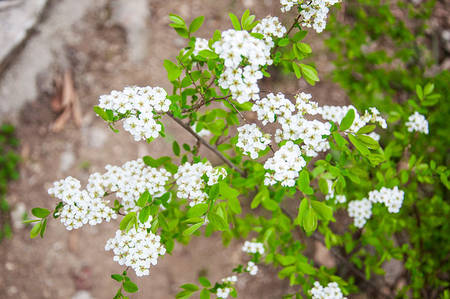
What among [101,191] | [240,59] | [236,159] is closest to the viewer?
[240,59]

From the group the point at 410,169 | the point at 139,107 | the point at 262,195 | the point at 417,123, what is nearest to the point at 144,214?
the point at 139,107

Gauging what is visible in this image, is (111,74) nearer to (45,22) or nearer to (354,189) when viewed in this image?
(45,22)

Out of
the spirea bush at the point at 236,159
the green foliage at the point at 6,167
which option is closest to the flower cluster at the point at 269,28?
the spirea bush at the point at 236,159

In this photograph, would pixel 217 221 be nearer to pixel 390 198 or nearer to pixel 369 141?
pixel 369 141

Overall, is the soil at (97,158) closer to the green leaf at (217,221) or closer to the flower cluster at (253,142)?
the flower cluster at (253,142)

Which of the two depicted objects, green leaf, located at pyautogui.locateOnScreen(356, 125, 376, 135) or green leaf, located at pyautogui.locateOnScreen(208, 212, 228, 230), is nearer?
green leaf, located at pyautogui.locateOnScreen(208, 212, 228, 230)

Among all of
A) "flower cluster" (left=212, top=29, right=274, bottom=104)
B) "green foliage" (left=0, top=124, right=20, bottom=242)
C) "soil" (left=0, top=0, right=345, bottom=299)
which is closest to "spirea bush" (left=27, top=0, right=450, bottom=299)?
"flower cluster" (left=212, top=29, right=274, bottom=104)

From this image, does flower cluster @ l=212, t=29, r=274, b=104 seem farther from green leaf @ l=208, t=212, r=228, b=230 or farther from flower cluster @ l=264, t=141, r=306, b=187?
green leaf @ l=208, t=212, r=228, b=230

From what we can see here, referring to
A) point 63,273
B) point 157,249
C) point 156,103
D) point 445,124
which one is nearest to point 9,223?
point 63,273
